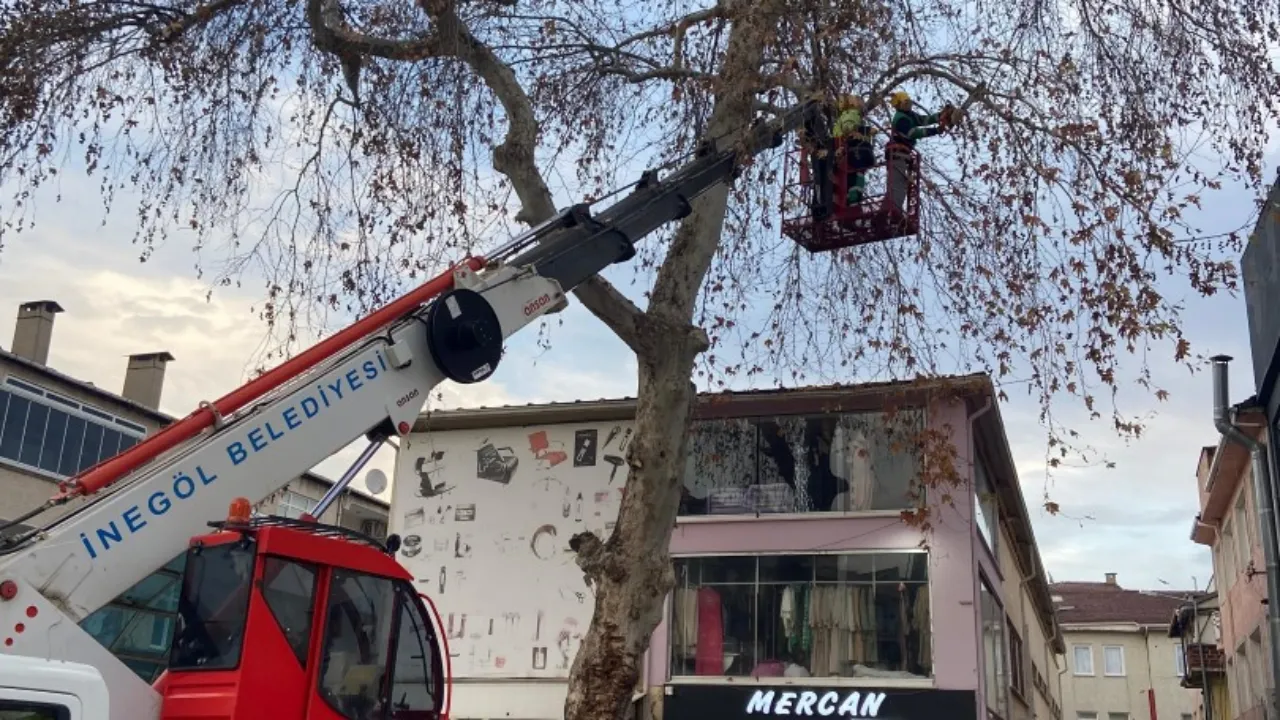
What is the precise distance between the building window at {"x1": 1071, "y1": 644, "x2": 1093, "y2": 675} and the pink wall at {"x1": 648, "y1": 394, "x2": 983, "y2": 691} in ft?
140

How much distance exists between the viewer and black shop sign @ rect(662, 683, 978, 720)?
16.5 m

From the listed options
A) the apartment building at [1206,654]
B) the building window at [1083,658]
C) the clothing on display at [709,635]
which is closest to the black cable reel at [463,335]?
the clothing on display at [709,635]

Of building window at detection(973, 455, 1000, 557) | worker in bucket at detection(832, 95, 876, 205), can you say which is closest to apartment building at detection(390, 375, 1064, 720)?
building window at detection(973, 455, 1000, 557)

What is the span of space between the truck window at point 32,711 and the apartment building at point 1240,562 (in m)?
16.5

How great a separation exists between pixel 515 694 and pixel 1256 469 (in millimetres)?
12011

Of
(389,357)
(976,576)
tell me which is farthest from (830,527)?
(389,357)

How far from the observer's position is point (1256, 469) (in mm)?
16688

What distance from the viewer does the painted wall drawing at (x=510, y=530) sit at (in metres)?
19.1

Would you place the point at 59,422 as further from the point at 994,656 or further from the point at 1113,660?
the point at 1113,660

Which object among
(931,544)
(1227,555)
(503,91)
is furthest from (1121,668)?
(503,91)

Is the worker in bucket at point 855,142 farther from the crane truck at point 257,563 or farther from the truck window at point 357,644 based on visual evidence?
the truck window at point 357,644

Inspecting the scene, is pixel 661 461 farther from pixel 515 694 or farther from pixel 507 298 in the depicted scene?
pixel 515 694

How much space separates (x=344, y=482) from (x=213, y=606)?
120 cm

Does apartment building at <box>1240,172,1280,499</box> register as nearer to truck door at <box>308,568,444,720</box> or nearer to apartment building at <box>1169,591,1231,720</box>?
truck door at <box>308,568,444,720</box>
